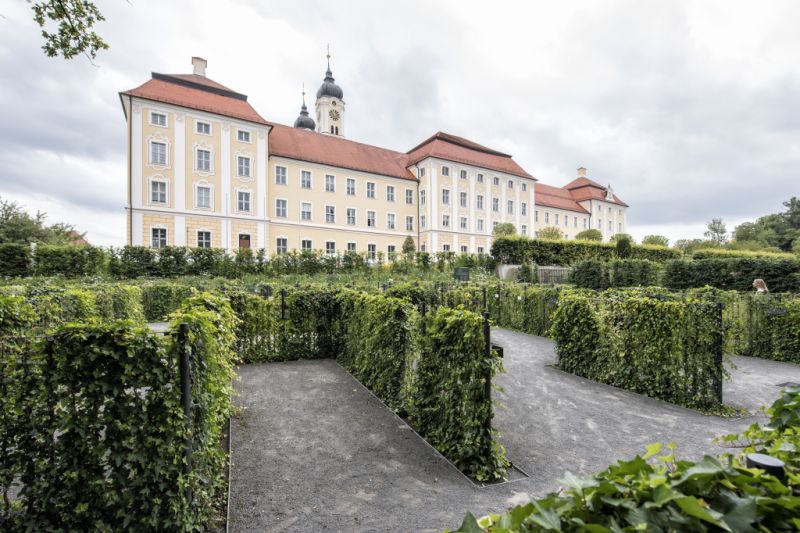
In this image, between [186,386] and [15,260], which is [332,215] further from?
[186,386]

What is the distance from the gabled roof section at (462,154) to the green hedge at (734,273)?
102 feet

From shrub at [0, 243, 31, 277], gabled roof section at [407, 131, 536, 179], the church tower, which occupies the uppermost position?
the church tower

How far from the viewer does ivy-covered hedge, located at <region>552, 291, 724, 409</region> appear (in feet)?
20.6

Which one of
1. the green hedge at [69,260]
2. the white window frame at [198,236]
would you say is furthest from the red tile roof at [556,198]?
the green hedge at [69,260]

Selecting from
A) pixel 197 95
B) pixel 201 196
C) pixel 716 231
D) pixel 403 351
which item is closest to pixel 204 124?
pixel 197 95

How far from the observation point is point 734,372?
27.7ft

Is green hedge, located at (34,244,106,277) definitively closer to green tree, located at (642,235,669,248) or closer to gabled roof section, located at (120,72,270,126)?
gabled roof section, located at (120,72,270,126)

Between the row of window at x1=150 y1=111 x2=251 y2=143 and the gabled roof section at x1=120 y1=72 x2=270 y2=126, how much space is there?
Answer: 1.11 meters

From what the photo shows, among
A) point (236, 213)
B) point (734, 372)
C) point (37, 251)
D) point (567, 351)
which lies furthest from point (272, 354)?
point (236, 213)

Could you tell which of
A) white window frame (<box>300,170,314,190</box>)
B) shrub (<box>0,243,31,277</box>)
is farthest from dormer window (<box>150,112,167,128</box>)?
shrub (<box>0,243,31,277</box>)

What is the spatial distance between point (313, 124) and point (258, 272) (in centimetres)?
5846

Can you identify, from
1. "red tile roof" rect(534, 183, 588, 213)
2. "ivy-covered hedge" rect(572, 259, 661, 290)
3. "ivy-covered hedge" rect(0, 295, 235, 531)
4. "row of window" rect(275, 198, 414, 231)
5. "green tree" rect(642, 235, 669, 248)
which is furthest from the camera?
"red tile roof" rect(534, 183, 588, 213)

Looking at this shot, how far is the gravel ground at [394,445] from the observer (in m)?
3.51

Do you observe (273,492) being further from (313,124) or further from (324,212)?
(313,124)
